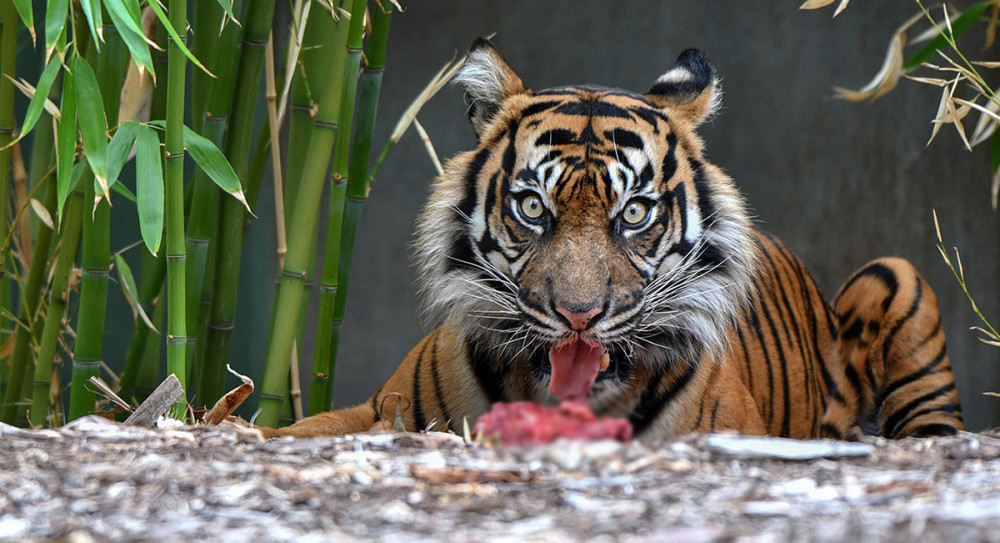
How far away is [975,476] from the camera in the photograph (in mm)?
1180

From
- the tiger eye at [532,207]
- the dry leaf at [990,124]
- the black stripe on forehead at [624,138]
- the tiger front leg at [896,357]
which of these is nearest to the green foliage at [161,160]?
the tiger eye at [532,207]

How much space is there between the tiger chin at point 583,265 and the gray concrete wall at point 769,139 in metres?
1.67

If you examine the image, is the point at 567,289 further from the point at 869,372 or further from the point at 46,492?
the point at 869,372

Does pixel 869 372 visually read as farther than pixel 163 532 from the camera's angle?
Yes

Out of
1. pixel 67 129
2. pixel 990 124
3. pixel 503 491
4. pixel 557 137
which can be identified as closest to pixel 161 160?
pixel 67 129

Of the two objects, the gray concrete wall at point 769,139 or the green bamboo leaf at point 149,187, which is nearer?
the green bamboo leaf at point 149,187

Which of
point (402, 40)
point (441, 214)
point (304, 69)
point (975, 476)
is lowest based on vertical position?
point (975, 476)

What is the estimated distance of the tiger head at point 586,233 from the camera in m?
1.85

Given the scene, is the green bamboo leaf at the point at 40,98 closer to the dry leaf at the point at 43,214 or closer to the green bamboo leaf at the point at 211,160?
the green bamboo leaf at the point at 211,160

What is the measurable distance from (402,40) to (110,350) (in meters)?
1.61

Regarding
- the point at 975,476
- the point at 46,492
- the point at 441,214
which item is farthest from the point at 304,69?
the point at 975,476

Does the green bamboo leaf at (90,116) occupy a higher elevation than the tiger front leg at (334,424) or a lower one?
higher

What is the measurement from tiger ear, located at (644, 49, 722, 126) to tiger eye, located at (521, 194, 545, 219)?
418 mm

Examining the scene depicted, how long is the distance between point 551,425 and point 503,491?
0.16 meters
